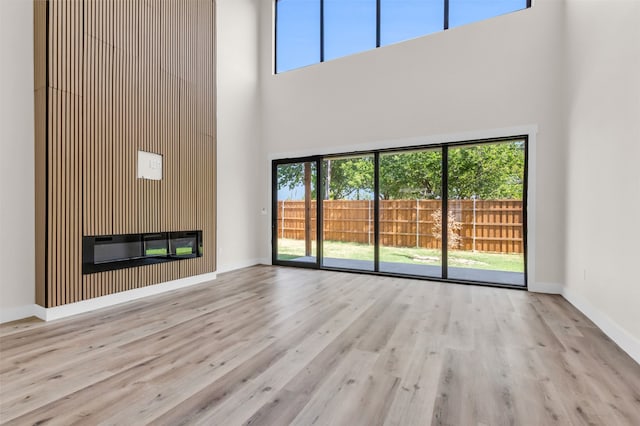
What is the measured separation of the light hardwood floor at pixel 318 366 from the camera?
1.59m

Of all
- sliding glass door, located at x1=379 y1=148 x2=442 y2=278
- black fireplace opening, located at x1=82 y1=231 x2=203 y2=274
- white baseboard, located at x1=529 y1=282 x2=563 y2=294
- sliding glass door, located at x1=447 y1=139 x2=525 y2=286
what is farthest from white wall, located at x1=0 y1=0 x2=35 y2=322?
white baseboard, located at x1=529 y1=282 x2=563 y2=294

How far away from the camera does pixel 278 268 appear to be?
580 cm

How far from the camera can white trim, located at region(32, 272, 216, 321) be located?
9.94 ft

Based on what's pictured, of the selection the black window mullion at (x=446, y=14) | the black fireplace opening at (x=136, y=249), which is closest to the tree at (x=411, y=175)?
the black window mullion at (x=446, y=14)

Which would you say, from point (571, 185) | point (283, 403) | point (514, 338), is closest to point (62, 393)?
point (283, 403)

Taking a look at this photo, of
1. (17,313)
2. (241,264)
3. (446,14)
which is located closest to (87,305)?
(17,313)

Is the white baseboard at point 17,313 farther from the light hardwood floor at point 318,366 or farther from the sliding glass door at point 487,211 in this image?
the sliding glass door at point 487,211

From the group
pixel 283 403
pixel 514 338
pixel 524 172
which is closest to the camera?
pixel 283 403

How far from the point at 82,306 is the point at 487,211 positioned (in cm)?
530

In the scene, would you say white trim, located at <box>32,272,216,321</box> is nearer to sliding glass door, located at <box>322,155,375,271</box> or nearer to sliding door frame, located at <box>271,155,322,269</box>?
sliding door frame, located at <box>271,155,322,269</box>

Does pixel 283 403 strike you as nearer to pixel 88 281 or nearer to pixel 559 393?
pixel 559 393

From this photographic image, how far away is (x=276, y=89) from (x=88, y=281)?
4.66 m

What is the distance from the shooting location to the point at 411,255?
17.1ft

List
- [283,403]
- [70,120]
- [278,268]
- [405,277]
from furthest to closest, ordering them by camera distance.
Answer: [278,268]
[405,277]
[70,120]
[283,403]
